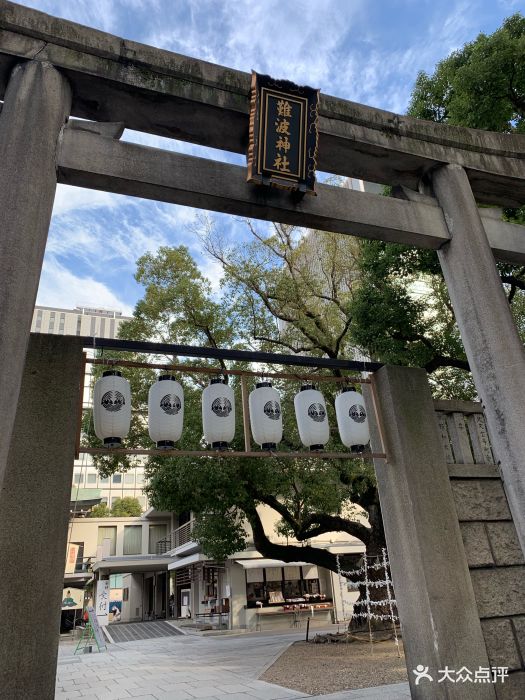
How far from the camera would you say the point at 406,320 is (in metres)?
10.2

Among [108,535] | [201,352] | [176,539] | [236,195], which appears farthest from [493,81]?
[108,535]

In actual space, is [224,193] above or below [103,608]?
above

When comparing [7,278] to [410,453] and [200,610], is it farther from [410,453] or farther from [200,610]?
[200,610]

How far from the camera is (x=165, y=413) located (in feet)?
15.3

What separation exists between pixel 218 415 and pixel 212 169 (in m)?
2.46

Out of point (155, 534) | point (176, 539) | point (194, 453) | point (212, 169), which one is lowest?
point (194, 453)

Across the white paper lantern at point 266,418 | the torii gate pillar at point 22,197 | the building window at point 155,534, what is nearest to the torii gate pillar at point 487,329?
the white paper lantern at point 266,418

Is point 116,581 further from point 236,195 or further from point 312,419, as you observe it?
point 236,195

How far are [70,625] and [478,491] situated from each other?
31.8m

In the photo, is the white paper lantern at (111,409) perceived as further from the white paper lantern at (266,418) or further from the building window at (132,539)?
the building window at (132,539)

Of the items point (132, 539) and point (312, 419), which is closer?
point (312, 419)

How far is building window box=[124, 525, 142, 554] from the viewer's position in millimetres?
32844

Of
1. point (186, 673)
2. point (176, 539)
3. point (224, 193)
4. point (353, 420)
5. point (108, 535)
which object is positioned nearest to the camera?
point (224, 193)

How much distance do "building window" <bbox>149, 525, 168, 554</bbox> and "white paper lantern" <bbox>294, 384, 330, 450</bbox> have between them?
1243 inches
